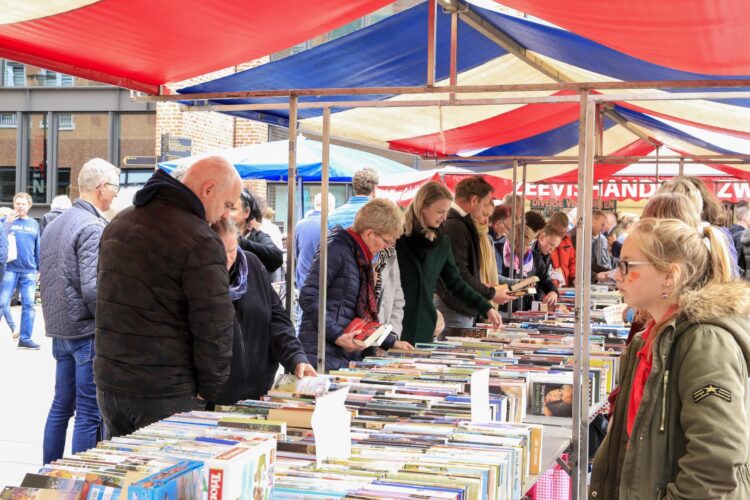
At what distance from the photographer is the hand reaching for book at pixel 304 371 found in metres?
3.50

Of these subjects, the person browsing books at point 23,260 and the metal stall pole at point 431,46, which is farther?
the person browsing books at point 23,260

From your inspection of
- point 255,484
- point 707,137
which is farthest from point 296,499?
point 707,137

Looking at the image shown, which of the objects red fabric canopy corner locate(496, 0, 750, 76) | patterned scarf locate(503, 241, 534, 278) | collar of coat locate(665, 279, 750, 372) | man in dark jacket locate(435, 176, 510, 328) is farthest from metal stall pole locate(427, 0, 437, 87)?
patterned scarf locate(503, 241, 534, 278)

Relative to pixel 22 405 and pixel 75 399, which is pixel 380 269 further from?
pixel 22 405

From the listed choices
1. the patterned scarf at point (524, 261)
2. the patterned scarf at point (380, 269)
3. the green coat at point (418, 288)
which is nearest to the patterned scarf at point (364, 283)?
the patterned scarf at point (380, 269)

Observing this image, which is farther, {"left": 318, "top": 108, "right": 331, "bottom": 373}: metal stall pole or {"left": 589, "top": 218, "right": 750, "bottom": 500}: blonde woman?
{"left": 318, "top": 108, "right": 331, "bottom": 373}: metal stall pole

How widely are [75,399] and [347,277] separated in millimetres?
1815

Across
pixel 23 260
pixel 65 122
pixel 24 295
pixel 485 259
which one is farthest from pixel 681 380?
pixel 65 122

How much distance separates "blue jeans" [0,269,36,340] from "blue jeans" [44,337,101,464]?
20.1ft

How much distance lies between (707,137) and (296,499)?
7.43 m

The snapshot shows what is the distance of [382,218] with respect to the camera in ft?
14.5

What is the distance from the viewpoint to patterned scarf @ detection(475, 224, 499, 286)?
247 inches

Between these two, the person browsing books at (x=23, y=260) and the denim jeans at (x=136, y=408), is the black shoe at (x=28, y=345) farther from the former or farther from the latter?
the denim jeans at (x=136, y=408)

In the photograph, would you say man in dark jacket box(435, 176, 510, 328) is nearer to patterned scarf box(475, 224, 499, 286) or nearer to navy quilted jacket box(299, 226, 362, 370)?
patterned scarf box(475, 224, 499, 286)
